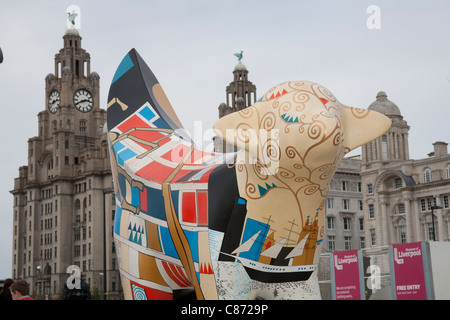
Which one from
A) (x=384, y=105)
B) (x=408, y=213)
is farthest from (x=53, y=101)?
(x=408, y=213)

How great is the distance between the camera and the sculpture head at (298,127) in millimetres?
9117

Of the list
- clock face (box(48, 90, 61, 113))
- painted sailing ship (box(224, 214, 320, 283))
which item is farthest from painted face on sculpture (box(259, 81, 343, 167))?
clock face (box(48, 90, 61, 113))

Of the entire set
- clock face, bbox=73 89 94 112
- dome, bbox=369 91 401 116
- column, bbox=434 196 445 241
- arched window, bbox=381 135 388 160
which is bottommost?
column, bbox=434 196 445 241

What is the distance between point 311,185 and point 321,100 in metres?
1.14

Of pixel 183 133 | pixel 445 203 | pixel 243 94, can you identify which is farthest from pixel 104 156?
pixel 183 133

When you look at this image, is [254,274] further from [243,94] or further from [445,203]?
[243,94]

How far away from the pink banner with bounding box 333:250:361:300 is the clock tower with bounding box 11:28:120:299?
58550 mm

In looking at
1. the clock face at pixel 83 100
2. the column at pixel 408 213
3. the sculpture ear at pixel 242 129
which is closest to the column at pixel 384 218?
the column at pixel 408 213

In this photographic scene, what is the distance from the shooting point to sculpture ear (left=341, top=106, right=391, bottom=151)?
9.79 m

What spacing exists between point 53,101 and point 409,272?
7443cm

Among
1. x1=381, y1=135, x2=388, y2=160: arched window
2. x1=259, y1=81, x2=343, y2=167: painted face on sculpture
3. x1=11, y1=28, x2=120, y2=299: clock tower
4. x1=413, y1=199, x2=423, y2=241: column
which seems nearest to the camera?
x1=259, y1=81, x2=343, y2=167: painted face on sculpture

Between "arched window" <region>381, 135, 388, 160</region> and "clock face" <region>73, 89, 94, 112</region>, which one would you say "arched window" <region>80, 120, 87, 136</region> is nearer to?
"clock face" <region>73, 89, 94, 112</region>
